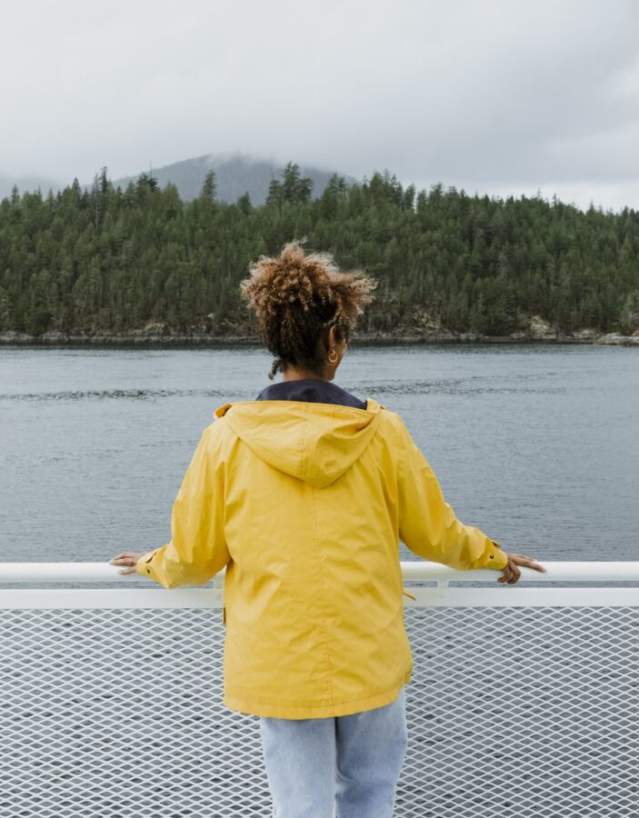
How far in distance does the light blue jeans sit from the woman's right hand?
427 millimetres

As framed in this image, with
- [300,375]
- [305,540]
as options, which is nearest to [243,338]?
[300,375]

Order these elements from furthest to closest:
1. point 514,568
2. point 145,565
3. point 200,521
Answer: point 514,568
point 145,565
point 200,521

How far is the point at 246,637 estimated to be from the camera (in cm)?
197

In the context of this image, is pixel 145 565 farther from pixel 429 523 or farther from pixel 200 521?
pixel 429 523

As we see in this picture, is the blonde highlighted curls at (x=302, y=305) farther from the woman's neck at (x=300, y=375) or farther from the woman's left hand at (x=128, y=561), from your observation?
the woman's left hand at (x=128, y=561)

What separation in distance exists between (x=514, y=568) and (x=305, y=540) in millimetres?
666

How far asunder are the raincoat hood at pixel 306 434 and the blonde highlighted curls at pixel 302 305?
0.13m

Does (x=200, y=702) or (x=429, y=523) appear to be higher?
(x=429, y=523)

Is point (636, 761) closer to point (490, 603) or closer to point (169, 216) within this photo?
point (490, 603)

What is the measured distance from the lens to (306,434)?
6.21 ft

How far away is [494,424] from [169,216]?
455 ft

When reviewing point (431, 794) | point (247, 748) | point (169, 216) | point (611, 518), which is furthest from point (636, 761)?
point (169, 216)

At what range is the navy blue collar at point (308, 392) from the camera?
197 cm

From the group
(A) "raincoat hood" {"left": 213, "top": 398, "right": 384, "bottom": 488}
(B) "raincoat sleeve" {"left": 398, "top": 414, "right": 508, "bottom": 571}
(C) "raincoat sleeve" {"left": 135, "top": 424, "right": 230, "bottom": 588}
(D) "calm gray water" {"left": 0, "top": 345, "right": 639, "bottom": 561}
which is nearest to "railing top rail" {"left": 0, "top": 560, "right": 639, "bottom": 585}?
(B) "raincoat sleeve" {"left": 398, "top": 414, "right": 508, "bottom": 571}
